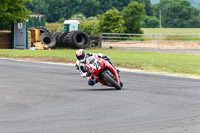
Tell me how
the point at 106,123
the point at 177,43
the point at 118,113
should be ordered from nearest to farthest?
the point at 106,123, the point at 118,113, the point at 177,43

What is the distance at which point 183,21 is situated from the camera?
128 metres

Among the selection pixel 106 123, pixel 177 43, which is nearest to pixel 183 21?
pixel 177 43

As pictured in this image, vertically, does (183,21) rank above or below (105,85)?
above

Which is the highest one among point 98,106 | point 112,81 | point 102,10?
point 102,10

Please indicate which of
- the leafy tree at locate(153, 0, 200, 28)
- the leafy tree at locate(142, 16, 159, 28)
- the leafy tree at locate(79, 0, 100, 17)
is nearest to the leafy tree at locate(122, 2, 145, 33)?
the leafy tree at locate(153, 0, 200, 28)

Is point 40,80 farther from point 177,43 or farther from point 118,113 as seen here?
A: point 177,43

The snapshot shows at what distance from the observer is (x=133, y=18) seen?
231ft

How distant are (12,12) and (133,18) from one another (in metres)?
31.9

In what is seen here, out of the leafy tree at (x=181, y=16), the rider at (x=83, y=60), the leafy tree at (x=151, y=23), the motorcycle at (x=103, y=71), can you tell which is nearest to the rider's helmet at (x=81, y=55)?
→ the rider at (x=83, y=60)

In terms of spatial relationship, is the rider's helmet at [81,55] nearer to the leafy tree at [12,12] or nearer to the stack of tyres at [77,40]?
the stack of tyres at [77,40]

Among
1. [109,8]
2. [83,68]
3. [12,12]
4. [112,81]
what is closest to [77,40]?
[12,12]

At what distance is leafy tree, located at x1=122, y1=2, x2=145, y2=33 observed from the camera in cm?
6894

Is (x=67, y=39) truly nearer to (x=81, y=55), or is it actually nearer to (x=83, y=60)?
(x=83, y=60)

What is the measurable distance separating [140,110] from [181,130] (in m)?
1.96
